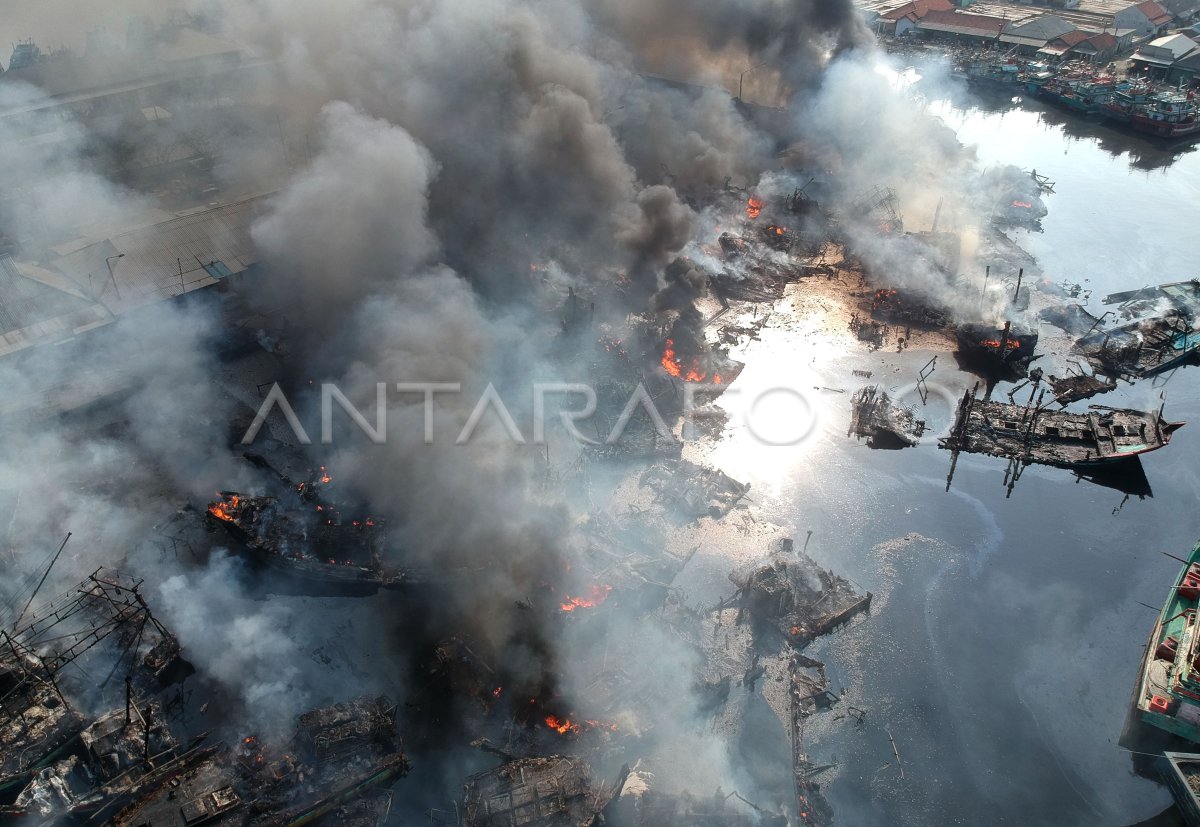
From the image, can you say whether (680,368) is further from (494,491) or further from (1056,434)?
(1056,434)

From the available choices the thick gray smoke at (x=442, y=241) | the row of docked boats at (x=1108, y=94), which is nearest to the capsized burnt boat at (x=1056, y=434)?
the thick gray smoke at (x=442, y=241)

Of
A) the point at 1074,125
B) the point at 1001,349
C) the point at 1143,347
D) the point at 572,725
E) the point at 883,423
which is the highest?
the point at 1074,125

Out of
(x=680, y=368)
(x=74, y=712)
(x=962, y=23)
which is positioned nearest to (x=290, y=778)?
(x=74, y=712)

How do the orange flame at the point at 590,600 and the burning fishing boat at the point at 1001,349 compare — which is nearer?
the orange flame at the point at 590,600

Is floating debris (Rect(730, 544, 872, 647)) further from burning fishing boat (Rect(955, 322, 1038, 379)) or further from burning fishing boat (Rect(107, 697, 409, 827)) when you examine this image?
burning fishing boat (Rect(955, 322, 1038, 379))

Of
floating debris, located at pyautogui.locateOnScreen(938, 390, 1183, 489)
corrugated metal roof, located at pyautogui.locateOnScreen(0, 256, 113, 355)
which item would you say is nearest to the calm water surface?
floating debris, located at pyautogui.locateOnScreen(938, 390, 1183, 489)

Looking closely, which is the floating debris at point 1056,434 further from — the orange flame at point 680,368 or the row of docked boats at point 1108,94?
the row of docked boats at point 1108,94

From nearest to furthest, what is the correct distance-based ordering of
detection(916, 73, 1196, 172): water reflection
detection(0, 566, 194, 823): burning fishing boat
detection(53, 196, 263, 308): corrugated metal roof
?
1. detection(0, 566, 194, 823): burning fishing boat
2. detection(53, 196, 263, 308): corrugated metal roof
3. detection(916, 73, 1196, 172): water reflection
